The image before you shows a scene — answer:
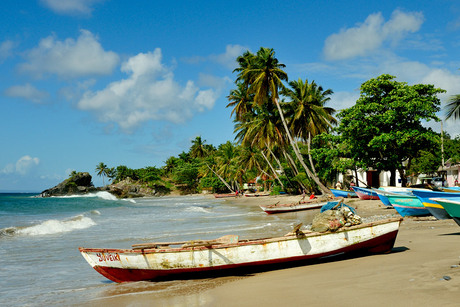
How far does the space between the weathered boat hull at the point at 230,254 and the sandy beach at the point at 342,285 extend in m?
0.25

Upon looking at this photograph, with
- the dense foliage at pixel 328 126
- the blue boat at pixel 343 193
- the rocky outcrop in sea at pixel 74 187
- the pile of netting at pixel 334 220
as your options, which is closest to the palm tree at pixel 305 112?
the dense foliage at pixel 328 126

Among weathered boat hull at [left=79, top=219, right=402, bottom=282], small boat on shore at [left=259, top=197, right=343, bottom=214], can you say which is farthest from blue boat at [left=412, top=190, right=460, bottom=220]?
small boat on shore at [left=259, top=197, right=343, bottom=214]

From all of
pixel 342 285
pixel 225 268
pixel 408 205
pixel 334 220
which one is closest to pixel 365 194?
pixel 408 205

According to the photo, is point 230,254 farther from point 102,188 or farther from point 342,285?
point 102,188

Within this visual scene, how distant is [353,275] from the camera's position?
660 cm

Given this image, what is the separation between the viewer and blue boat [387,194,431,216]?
14.1m

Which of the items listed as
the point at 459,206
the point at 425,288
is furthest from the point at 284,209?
the point at 425,288

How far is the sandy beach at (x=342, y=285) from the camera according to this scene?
5172 mm

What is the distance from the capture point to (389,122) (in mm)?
23797

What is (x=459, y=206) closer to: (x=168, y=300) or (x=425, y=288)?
(x=425, y=288)

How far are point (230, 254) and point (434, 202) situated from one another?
23.2ft

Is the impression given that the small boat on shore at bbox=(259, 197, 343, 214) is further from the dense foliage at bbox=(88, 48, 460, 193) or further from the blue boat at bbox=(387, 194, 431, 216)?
the blue boat at bbox=(387, 194, 431, 216)

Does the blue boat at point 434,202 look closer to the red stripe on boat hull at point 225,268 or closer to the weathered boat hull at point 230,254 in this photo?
the red stripe on boat hull at point 225,268

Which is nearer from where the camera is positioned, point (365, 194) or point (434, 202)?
point (434, 202)
